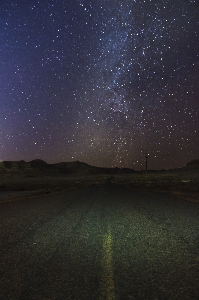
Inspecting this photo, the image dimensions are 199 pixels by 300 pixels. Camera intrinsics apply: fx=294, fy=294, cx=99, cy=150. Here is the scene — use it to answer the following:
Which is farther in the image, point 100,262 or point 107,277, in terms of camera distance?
point 100,262

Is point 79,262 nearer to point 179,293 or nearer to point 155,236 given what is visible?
point 179,293

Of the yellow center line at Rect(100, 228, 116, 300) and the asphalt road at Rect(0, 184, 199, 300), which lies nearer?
the yellow center line at Rect(100, 228, 116, 300)

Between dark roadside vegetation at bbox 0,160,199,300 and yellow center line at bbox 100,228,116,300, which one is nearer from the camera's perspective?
yellow center line at bbox 100,228,116,300

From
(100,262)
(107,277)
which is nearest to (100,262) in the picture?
(100,262)

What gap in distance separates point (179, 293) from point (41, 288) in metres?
2.01

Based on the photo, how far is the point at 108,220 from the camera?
11.6 meters

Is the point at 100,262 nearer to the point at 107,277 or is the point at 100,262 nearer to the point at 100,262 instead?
the point at 100,262

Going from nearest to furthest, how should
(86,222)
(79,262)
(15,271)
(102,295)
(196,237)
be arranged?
1. (102,295)
2. (15,271)
3. (79,262)
4. (196,237)
5. (86,222)

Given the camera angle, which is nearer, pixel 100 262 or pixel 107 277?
pixel 107 277

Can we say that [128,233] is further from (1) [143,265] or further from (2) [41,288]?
(2) [41,288]

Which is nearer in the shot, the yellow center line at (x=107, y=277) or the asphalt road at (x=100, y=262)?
the yellow center line at (x=107, y=277)

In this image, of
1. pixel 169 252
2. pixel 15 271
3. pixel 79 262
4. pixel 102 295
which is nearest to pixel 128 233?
pixel 169 252

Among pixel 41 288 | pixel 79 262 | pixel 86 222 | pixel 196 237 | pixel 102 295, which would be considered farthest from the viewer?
pixel 86 222

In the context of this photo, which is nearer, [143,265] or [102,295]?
[102,295]
